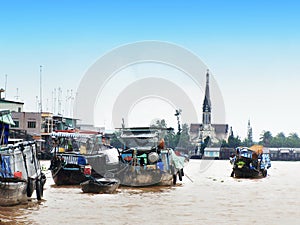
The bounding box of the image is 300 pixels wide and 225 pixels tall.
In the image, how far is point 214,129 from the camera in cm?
14838

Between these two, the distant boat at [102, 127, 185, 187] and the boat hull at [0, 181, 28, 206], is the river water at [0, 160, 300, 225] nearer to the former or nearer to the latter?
the boat hull at [0, 181, 28, 206]

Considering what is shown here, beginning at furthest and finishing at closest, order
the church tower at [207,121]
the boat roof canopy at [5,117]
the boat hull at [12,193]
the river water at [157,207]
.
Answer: the church tower at [207,121]
the boat roof canopy at [5,117]
the boat hull at [12,193]
the river water at [157,207]

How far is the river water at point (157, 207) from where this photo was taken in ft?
64.2

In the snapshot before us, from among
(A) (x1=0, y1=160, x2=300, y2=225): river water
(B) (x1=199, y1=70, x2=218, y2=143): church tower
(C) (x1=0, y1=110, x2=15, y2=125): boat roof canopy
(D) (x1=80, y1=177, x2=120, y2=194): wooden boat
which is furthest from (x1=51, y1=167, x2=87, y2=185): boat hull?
(B) (x1=199, y1=70, x2=218, y2=143): church tower

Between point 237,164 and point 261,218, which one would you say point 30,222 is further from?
point 237,164

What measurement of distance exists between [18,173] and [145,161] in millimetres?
12225

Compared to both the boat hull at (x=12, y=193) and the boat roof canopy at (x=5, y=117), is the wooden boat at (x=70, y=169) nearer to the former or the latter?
the boat roof canopy at (x=5, y=117)

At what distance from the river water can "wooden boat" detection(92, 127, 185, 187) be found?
0.87m

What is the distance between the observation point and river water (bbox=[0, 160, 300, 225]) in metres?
19.6

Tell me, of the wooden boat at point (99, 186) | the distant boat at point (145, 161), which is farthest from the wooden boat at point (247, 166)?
the wooden boat at point (99, 186)

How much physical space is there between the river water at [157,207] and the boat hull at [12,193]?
276 mm

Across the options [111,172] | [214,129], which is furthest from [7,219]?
[214,129]

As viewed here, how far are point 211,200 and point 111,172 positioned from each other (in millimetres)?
7922

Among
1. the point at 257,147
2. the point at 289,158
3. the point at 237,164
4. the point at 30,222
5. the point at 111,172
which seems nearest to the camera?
the point at 30,222
